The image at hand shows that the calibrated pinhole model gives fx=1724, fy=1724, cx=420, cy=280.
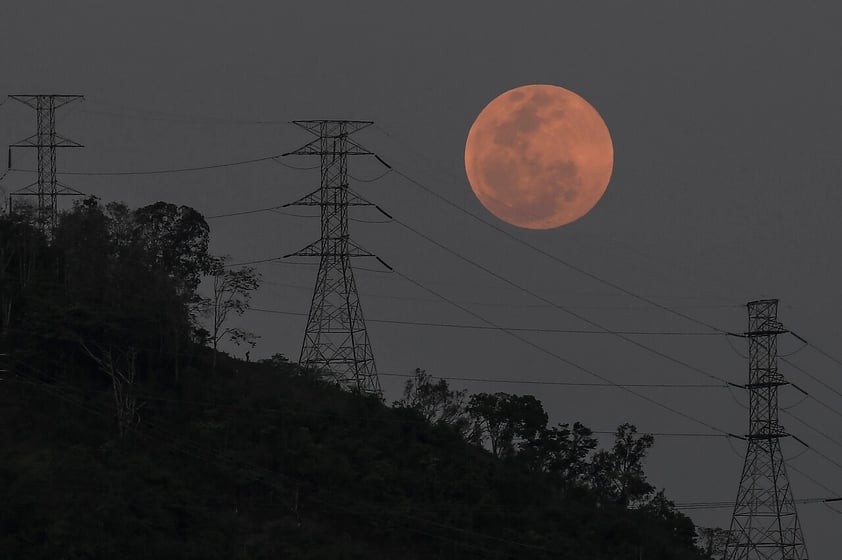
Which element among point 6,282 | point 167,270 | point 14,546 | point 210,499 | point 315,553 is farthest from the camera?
point 167,270

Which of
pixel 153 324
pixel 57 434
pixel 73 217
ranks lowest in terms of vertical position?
pixel 57 434

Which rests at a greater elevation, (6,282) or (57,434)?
(6,282)

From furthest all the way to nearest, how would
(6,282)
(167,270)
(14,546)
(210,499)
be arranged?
(167,270) → (6,282) → (210,499) → (14,546)

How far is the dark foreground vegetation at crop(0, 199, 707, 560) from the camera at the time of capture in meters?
102

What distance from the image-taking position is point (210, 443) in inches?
4451

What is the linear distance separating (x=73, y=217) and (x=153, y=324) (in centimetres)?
1203

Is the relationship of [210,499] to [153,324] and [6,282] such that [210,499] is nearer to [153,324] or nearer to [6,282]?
[153,324]

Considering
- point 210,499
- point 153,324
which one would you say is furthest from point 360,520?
point 153,324

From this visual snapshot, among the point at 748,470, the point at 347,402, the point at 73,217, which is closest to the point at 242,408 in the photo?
the point at 347,402

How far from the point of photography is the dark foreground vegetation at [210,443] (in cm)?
10162

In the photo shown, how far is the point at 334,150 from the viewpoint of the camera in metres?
113

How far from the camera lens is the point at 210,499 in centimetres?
10662

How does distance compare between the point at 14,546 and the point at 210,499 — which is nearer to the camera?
the point at 14,546

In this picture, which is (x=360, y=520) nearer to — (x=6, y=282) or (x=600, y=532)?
(x=600, y=532)
